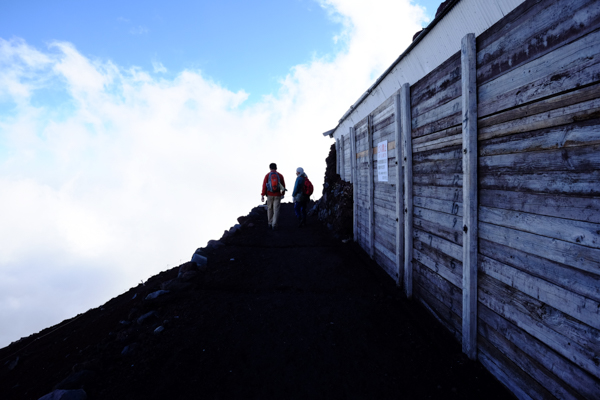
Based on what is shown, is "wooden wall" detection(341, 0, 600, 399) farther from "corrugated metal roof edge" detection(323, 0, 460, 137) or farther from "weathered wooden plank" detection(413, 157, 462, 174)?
"corrugated metal roof edge" detection(323, 0, 460, 137)

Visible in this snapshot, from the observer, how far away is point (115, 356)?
122 inches

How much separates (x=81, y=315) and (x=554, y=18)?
8802 millimetres

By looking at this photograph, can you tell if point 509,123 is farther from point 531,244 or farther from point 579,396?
point 579,396

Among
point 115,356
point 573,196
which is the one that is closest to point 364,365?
point 573,196

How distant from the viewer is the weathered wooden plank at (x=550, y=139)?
157cm

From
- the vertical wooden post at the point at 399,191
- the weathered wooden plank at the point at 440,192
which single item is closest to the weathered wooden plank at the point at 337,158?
the vertical wooden post at the point at 399,191

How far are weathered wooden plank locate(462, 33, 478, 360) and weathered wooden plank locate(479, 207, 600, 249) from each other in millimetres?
165

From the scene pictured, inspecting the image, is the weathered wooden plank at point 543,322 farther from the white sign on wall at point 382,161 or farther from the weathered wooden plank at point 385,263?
the white sign on wall at point 382,161

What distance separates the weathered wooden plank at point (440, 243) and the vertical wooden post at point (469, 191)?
23 centimetres

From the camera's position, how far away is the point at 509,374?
2.20m

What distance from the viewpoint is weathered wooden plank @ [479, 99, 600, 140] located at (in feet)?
5.11

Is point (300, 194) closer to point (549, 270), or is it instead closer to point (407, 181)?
point (407, 181)

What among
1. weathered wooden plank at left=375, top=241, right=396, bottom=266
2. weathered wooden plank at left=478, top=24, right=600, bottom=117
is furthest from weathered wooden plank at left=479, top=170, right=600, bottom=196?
weathered wooden plank at left=375, top=241, right=396, bottom=266

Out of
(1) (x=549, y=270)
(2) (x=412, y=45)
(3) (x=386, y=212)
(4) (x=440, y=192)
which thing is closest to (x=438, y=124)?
(4) (x=440, y=192)
